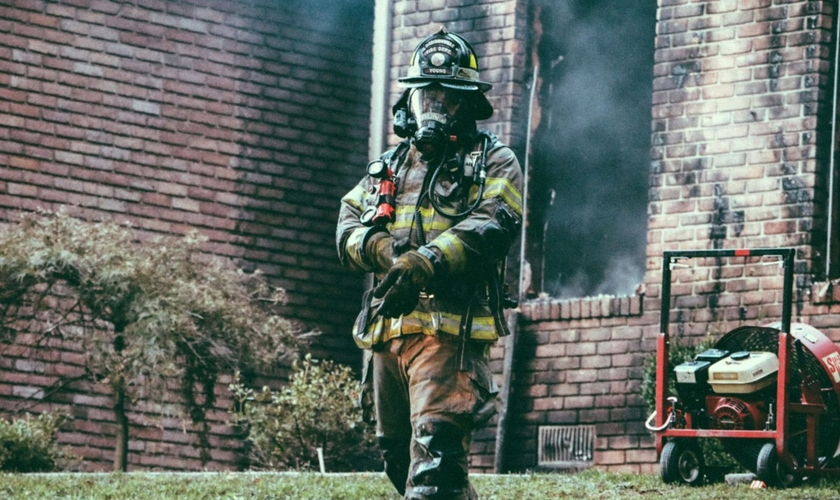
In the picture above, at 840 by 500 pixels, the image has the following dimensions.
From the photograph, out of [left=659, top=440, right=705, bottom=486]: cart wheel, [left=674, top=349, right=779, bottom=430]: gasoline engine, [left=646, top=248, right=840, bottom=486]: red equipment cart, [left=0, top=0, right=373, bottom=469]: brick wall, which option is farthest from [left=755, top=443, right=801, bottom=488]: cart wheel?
[left=0, top=0, right=373, bottom=469]: brick wall

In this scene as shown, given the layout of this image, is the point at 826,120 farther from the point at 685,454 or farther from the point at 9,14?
the point at 9,14

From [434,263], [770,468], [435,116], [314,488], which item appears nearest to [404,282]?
[434,263]

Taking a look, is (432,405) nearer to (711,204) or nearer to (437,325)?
(437,325)

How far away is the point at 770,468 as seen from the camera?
884cm

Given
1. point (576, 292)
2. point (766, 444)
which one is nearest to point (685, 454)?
point (766, 444)

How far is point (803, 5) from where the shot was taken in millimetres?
10969

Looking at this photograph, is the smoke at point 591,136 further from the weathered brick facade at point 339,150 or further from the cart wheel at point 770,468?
the cart wheel at point 770,468

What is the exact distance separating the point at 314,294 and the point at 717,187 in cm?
384

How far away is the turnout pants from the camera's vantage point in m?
6.36

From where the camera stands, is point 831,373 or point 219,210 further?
point 219,210

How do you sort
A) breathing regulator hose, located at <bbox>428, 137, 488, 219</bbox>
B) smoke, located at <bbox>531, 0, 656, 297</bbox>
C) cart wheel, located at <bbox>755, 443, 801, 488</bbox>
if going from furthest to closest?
smoke, located at <bbox>531, 0, 656, 297</bbox> → cart wheel, located at <bbox>755, 443, 801, 488</bbox> → breathing regulator hose, located at <bbox>428, 137, 488, 219</bbox>

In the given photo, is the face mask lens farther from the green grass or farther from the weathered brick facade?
the weathered brick facade

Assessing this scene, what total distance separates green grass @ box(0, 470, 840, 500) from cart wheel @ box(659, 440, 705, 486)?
99 millimetres

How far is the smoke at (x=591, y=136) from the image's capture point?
12289 mm
